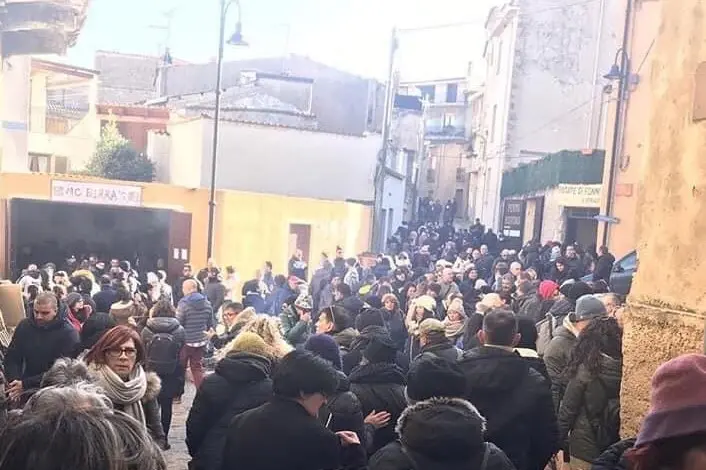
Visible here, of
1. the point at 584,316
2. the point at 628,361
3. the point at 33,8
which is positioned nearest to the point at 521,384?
the point at 628,361

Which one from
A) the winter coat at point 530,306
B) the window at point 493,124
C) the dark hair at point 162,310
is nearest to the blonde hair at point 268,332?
the dark hair at point 162,310

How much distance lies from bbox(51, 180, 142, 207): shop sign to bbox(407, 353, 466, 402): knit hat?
18.7m

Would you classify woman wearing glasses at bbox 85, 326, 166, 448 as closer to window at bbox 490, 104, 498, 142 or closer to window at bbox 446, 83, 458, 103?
window at bbox 490, 104, 498, 142

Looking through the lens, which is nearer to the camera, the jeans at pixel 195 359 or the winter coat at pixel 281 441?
the winter coat at pixel 281 441

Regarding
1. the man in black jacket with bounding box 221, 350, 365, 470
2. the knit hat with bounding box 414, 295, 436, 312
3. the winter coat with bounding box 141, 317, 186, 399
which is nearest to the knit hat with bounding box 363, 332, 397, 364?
the man in black jacket with bounding box 221, 350, 365, 470

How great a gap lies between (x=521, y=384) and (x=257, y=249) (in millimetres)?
19099

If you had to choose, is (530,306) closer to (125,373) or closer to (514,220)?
(125,373)

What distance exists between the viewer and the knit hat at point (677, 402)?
1.91 metres

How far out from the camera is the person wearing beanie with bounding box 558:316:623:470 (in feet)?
14.5

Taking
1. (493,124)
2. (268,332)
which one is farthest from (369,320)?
(493,124)

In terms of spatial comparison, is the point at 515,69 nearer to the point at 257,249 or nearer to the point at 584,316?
the point at 257,249

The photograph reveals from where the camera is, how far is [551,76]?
1230 inches

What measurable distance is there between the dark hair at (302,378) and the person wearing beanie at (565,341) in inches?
90.7

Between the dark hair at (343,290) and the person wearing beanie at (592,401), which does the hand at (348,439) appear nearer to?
the person wearing beanie at (592,401)
